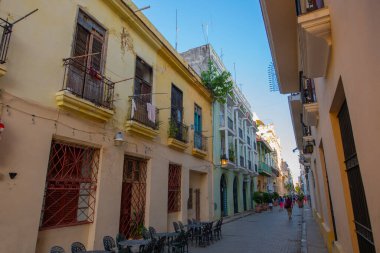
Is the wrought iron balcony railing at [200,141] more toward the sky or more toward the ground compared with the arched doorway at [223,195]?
more toward the sky

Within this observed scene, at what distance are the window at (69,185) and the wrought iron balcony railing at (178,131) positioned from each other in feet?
15.5

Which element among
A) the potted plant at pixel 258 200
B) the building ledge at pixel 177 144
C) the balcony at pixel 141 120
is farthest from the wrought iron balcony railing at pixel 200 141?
the potted plant at pixel 258 200

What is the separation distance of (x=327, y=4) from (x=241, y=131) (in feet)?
77.8

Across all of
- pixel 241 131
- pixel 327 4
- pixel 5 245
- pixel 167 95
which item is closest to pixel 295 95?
pixel 167 95

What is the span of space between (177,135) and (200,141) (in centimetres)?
340

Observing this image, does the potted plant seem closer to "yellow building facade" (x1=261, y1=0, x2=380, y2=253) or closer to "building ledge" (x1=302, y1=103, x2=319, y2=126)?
"building ledge" (x1=302, y1=103, x2=319, y2=126)

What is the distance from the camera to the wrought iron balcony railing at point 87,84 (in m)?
7.64

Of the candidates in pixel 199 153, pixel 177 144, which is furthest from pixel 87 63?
pixel 199 153

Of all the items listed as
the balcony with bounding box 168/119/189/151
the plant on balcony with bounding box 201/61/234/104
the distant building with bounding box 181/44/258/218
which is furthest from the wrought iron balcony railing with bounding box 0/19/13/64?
the distant building with bounding box 181/44/258/218

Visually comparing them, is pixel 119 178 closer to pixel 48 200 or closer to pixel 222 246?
pixel 48 200

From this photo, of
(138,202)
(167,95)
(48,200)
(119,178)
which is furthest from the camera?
(167,95)

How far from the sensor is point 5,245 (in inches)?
221

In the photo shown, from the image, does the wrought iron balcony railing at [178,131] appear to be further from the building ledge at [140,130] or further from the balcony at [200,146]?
the building ledge at [140,130]

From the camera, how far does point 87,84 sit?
27.0ft
